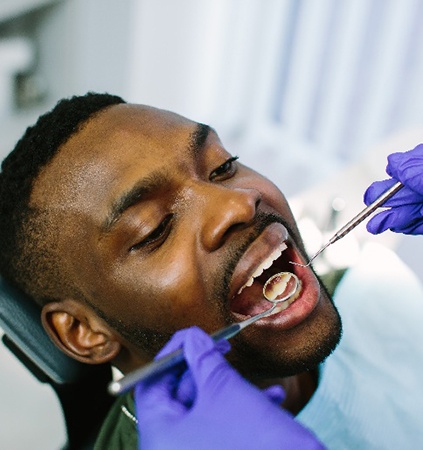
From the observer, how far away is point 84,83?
8.27 feet

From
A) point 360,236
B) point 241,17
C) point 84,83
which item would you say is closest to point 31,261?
point 360,236

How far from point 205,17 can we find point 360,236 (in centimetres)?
144

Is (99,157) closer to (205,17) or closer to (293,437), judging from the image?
(293,437)

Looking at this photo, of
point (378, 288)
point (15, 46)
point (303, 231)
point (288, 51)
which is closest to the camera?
point (378, 288)

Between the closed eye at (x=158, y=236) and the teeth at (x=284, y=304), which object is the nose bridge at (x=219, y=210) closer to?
the closed eye at (x=158, y=236)

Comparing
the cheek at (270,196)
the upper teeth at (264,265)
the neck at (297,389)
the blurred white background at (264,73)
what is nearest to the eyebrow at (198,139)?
the cheek at (270,196)

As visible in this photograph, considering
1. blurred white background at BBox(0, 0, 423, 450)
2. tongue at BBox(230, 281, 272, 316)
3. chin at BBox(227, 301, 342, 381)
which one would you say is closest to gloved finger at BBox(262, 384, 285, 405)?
chin at BBox(227, 301, 342, 381)

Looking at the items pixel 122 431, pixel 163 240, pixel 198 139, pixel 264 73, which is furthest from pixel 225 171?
pixel 264 73

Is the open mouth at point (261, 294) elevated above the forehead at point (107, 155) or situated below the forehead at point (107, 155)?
below

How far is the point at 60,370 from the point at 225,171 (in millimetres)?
504

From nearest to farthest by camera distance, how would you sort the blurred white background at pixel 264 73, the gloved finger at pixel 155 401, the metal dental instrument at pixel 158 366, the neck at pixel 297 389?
the metal dental instrument at pixel 158 366 → the gloved finger at pixel 155 401 → the neck at pixel 297 389 → the blurred white background at pixel 264 73

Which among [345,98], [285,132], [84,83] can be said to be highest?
[84,83]

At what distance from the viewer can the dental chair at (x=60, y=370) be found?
47.8 inches

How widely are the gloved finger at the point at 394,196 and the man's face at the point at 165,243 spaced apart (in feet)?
0.74
